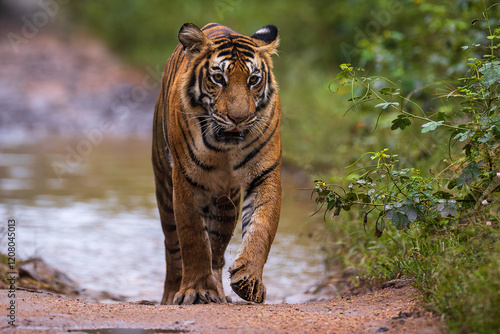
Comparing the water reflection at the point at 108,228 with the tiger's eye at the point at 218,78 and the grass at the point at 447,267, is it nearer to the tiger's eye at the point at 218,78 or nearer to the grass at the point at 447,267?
the grass at the point at 447,267

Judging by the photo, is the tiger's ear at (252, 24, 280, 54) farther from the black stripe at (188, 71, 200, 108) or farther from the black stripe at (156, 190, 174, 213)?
the black stripe at (156, 190, 174, 213)

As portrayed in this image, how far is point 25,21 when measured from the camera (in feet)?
65.5

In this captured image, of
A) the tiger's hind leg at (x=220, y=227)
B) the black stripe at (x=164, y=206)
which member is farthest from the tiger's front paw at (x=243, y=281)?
the black stripe at (x=164, y=206)

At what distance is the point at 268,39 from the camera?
4.46 metres

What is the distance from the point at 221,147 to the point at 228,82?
381 mm

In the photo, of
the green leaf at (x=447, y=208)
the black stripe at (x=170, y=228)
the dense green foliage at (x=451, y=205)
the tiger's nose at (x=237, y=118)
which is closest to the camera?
the dense green foliage at (x=451, y=205)

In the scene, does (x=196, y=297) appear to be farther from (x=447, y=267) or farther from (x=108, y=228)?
(x=108, y=228)

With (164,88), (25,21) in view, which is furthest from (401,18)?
(25,21)

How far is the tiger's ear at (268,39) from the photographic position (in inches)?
172

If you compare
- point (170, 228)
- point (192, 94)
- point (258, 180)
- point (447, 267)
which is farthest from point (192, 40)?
point (447, 267)

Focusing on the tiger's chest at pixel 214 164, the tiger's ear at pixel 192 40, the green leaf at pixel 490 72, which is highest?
the tiger's ear at pixel 192 40

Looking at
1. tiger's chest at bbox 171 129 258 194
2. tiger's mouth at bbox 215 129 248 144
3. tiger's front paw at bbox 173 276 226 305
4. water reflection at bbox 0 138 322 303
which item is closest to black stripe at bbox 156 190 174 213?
water reflection at bbox 0 138 322 303

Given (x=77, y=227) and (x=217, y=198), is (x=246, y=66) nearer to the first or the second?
(x=217, y=198)

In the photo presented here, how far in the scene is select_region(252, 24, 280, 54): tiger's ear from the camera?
438cm
